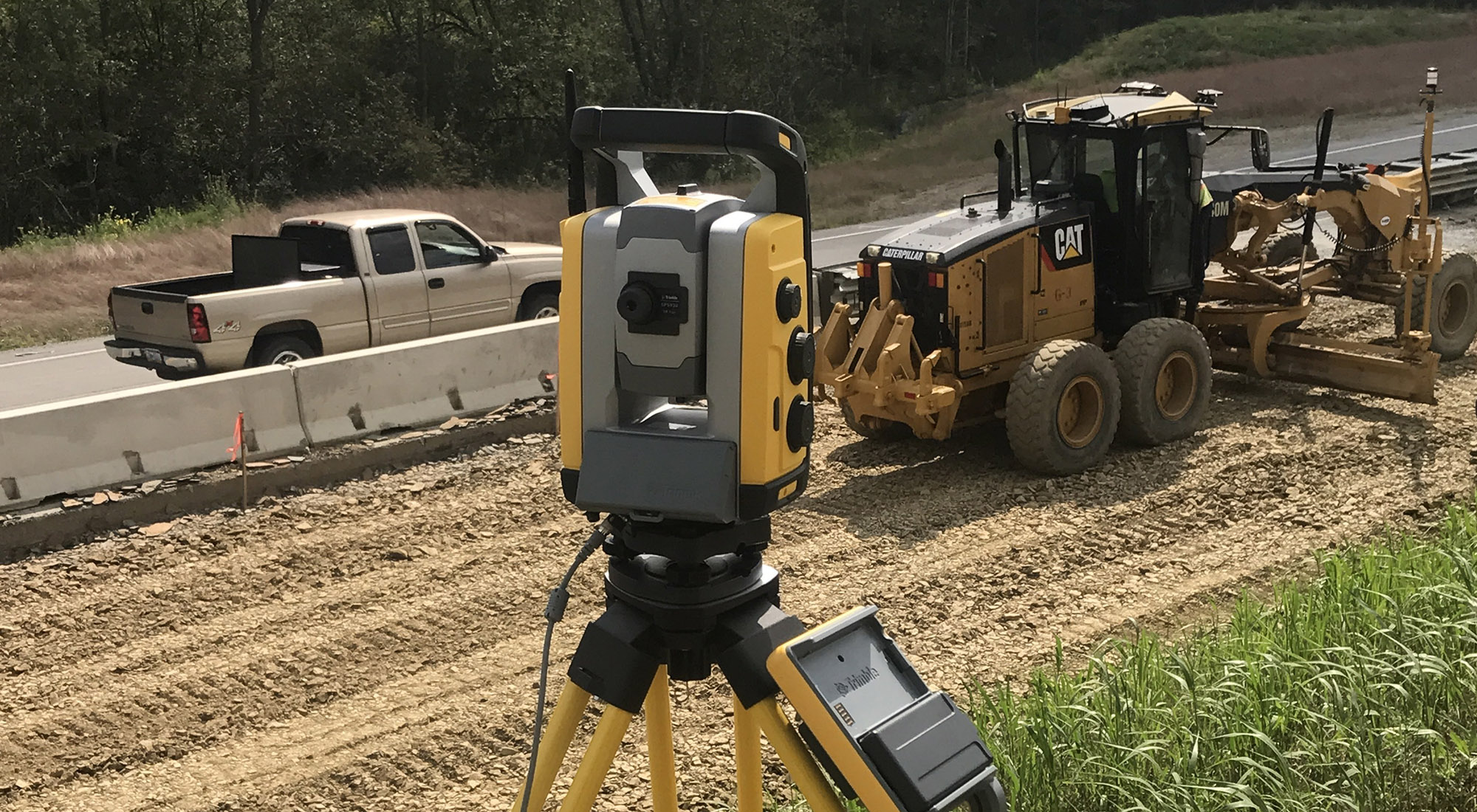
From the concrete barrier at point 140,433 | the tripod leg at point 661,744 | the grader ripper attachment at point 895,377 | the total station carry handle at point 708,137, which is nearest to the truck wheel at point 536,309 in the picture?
the concrete barrier at point 140,433

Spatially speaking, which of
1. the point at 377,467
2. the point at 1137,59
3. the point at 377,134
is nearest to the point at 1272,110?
the point at 1137,59

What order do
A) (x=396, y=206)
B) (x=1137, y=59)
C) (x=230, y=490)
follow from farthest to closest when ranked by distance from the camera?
1. (x=1137, y=59)
2. (x=396, y=206)
3. (x=230, y=490)

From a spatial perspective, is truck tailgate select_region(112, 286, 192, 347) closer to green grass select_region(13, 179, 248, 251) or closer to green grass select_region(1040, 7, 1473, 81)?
green grass select_region(13, 179, 248, 251)

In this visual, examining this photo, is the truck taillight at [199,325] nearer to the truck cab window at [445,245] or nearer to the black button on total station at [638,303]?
the truck cab window at [445,245]

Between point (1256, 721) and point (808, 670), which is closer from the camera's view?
point (808, 670)

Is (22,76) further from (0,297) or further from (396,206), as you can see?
(0,297)

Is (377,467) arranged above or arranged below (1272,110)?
below

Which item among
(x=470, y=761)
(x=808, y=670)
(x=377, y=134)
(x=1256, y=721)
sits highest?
(x=377, y=134)

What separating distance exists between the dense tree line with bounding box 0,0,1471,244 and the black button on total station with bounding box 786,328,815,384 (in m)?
28.0

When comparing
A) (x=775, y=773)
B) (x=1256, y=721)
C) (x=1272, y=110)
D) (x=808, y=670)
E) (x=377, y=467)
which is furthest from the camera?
(x=1272, y=110)

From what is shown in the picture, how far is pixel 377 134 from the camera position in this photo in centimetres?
3347

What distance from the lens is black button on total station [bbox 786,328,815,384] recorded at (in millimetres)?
3258

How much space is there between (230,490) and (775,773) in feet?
16.8

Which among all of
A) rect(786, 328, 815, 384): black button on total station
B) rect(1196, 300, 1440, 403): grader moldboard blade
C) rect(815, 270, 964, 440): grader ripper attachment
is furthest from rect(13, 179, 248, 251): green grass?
rect(786, 328, 815, 384): black button on total station
